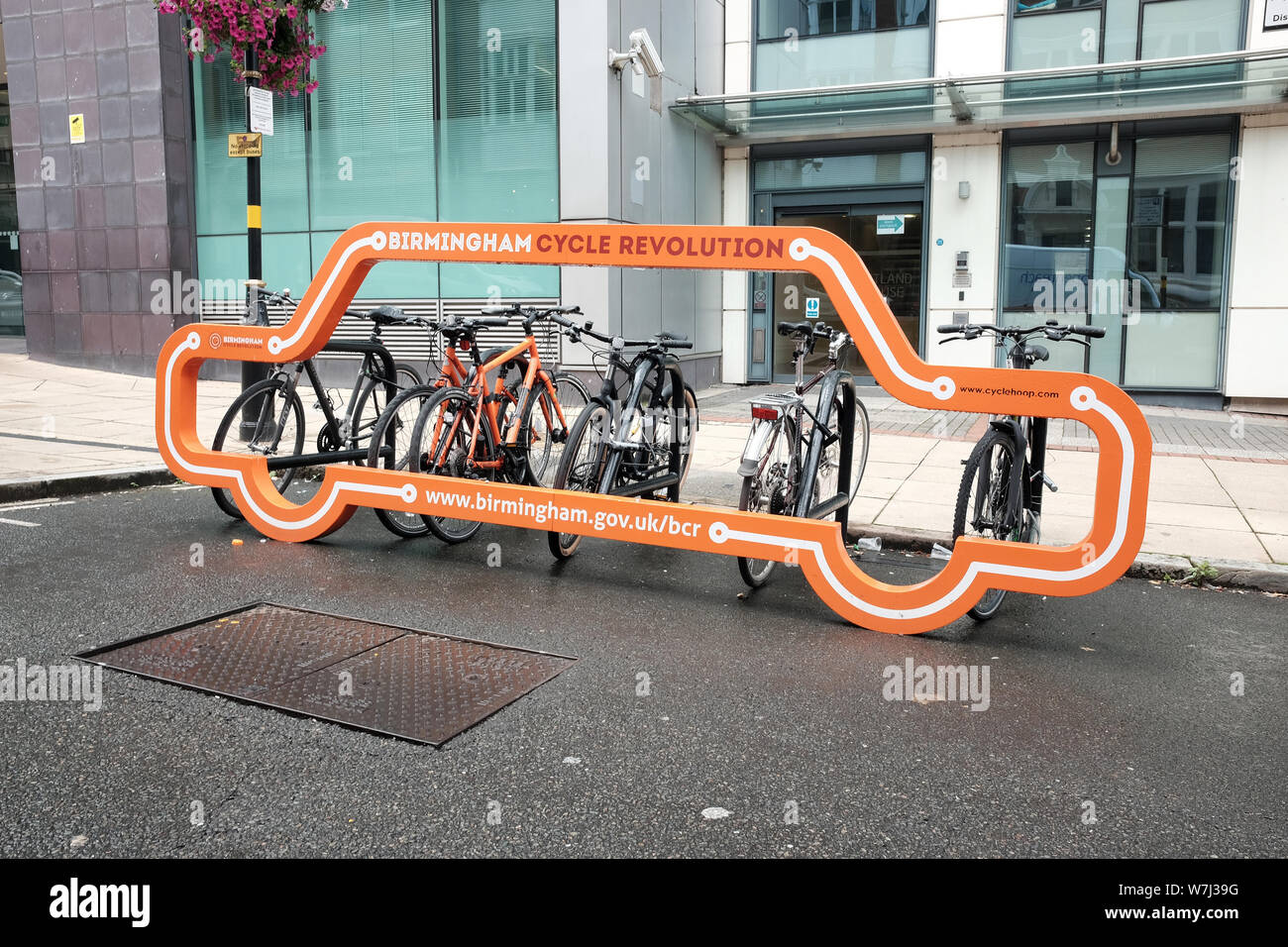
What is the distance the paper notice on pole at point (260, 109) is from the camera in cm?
A: 945

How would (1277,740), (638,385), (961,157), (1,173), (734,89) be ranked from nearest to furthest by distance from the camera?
(1277,740) < (638,385) < (961,157) < (734,89) < (1,173)

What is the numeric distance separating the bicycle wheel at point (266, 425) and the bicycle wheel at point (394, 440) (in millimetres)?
699

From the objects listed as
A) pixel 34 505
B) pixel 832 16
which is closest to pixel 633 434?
pixel 34 505

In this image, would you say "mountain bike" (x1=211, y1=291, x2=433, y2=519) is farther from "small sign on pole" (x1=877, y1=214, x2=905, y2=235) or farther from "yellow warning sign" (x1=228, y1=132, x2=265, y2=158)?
"small sign on pole" (x1=877, y1=214, x2=905, y2=235)

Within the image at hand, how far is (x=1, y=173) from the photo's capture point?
64.8ft

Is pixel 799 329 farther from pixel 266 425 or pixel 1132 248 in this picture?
pixel 1132 248

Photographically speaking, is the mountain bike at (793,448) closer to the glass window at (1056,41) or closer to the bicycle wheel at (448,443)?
the bicycle wheel at (448,443)

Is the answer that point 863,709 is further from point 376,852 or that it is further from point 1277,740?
point 376,852

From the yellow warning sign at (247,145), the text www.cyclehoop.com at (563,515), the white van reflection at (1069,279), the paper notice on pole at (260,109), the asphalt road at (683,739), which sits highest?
the paper notice on pole at (260,109)

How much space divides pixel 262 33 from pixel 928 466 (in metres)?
6.44

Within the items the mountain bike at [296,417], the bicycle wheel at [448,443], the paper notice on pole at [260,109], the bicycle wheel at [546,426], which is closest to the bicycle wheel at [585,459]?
the bicycle wheel at [546,426]

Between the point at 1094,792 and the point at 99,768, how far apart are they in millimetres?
3054

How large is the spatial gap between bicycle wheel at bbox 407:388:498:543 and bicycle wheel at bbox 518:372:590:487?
27cm
